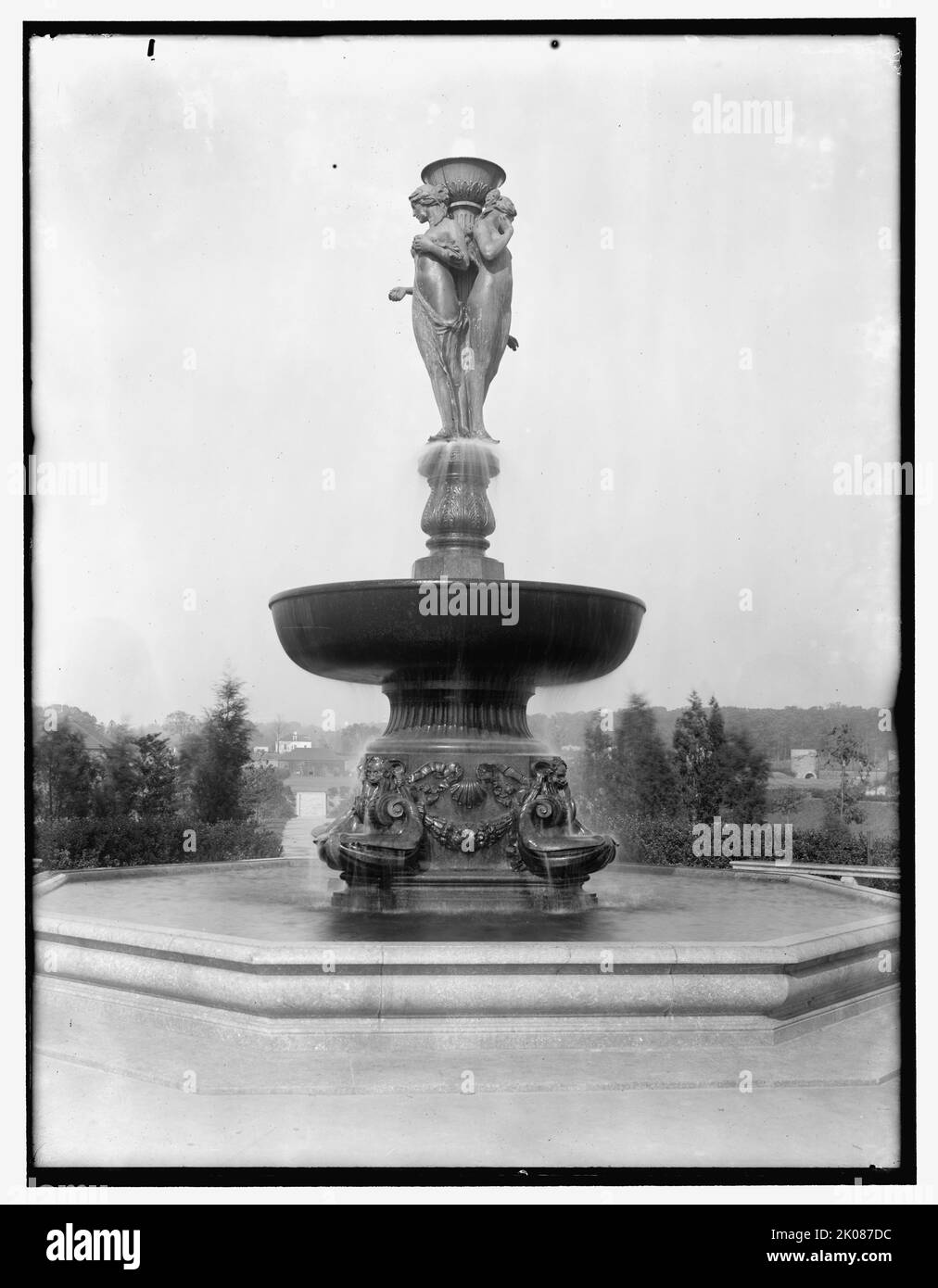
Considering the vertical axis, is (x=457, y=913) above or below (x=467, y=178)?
below

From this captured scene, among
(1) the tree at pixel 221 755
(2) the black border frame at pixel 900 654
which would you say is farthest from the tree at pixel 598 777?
(2) the black border frame at pixel 900 654

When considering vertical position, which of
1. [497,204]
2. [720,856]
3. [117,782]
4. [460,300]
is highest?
[497,204]

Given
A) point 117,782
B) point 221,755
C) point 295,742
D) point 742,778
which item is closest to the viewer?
point 117,782

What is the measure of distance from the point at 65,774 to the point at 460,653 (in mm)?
8559

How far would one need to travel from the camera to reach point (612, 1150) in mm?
4027

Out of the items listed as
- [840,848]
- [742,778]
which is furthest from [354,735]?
[840,848]

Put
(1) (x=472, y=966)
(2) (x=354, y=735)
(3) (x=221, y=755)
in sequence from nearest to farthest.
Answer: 1. (1) (x=472, y=966)
2. (2) (x=354, y=735)
3. (3) (x=221, y=755)

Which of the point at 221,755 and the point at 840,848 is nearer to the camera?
the point at 840,848

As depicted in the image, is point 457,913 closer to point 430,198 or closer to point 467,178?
point 430,198

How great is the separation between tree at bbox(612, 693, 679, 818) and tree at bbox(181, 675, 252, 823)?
4907 millimetres

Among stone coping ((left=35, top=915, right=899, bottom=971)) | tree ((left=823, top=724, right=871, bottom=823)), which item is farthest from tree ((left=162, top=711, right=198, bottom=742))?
stone coping ((left=35, top=915, right=899, bottom=971))

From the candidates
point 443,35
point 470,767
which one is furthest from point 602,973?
point 443,35

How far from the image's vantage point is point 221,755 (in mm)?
14680

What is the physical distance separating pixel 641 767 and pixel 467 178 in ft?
29.8
